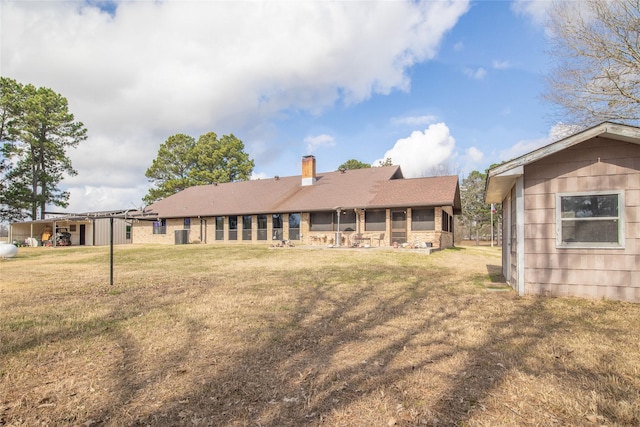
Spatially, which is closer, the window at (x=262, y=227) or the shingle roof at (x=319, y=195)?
the shingle roof at (x=319, y=195)

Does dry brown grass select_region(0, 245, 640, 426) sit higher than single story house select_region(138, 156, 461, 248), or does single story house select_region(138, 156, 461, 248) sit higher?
single story house select_region(138, 156, 461, 248)

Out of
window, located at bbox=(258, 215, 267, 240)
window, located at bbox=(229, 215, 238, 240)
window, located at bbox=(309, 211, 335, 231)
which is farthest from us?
window, located at bbox=(229, 215, 238, 240)

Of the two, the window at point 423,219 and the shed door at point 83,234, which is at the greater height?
the window at point 423,219

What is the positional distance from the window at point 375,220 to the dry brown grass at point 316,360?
15888mm

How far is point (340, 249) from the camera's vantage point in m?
21.0

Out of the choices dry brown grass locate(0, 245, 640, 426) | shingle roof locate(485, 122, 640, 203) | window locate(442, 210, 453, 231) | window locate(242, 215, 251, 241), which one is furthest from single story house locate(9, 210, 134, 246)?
shingle roof locate(485, 122, 640, 203)

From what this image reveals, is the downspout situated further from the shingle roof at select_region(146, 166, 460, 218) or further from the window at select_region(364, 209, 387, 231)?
the window at select_region(364, 209, 387, 231)

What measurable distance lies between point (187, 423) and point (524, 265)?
7340 millimetres

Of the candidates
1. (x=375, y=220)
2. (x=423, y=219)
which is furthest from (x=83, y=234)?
(x=423, y=219)

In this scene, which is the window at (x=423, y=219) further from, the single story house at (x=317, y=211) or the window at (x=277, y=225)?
the window at (x=277, y=225)

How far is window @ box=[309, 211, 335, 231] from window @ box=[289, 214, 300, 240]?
1.09 meters

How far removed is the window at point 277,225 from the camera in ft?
90.0

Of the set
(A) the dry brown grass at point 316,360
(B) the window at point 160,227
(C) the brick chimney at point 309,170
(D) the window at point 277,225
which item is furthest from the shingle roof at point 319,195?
(A) the dry brown grass at point 316,360

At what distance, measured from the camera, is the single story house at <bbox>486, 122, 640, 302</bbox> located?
7023 millimetres
